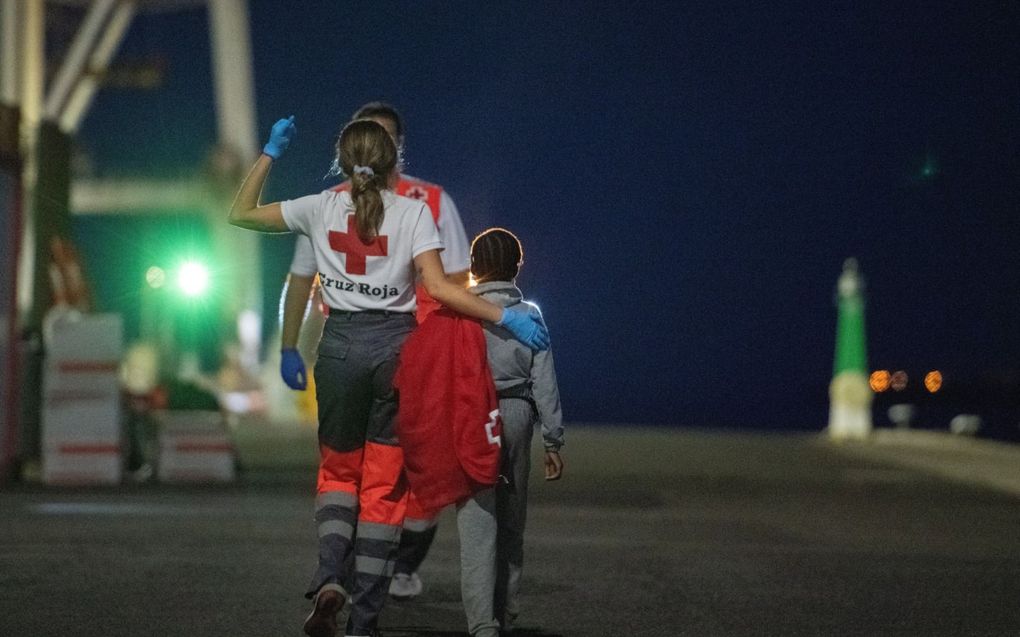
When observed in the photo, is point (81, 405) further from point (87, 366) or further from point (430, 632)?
point (430, 632)

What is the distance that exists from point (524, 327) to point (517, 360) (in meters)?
0.21

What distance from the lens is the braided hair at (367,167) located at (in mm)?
6184

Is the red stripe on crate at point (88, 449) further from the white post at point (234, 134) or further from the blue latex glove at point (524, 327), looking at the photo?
the white post at point (234, 134)

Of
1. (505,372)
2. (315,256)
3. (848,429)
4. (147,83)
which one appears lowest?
(848,429)

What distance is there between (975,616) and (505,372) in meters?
2.52

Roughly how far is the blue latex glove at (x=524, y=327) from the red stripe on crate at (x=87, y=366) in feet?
29.8

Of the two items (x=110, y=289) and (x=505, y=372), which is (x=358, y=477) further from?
(x=110, y=289)

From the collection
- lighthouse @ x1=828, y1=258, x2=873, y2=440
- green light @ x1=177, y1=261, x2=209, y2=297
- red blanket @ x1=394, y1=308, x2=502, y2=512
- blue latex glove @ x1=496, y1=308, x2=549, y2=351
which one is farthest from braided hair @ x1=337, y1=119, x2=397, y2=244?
green light @ x1=177, y1=261, x2=209, y2=297

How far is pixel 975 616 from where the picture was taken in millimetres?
7512

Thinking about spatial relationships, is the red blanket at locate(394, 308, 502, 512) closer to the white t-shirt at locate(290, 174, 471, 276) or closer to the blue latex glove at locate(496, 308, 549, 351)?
the blue latex glove at locate(496, 308, 549, 351)

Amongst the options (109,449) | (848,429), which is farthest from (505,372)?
(848,429)

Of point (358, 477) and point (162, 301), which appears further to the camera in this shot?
point (162, 301)

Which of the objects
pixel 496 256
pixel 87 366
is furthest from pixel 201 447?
pixel 496 256

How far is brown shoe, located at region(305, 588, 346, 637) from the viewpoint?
19.7 feet
